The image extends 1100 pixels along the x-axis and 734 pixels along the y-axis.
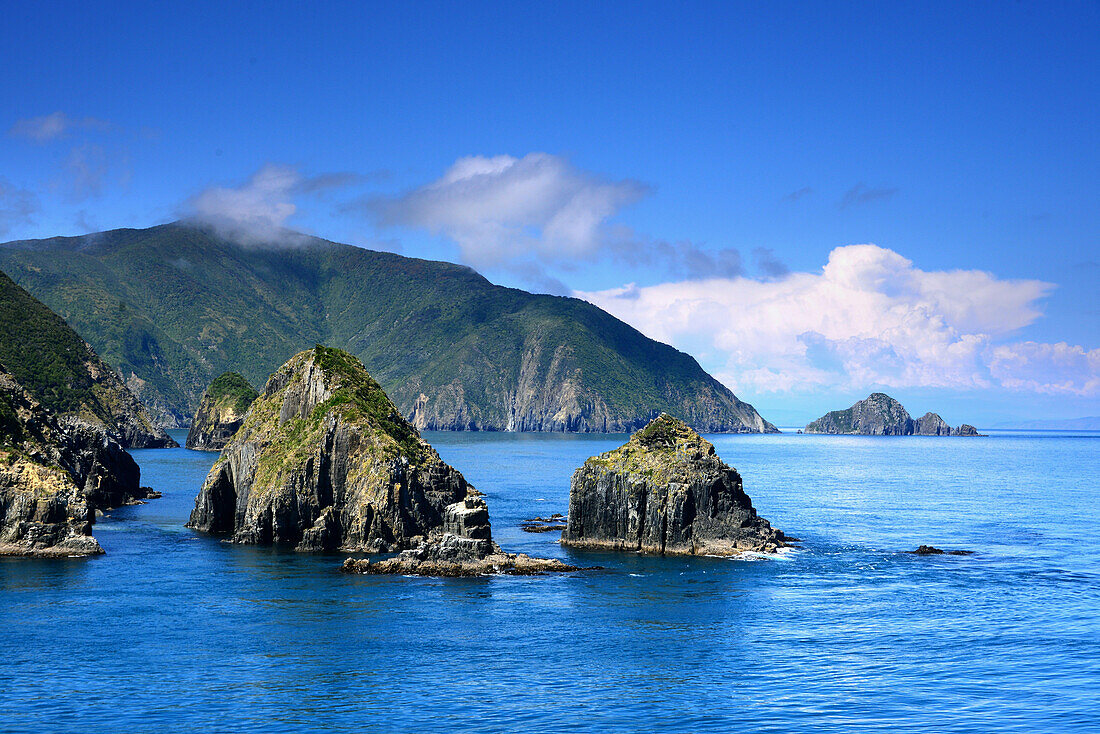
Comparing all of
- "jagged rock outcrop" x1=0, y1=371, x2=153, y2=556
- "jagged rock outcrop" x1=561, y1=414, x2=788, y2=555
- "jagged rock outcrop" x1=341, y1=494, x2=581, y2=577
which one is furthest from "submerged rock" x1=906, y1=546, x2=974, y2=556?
"jagged rock outcrop" x1=0, y1=371, x2=153, y2=556

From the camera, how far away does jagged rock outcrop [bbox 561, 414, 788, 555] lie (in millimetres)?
103812

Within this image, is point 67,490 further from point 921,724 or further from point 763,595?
point 921,724

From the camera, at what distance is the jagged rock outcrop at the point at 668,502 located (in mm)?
103812

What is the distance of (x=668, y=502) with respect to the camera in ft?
343

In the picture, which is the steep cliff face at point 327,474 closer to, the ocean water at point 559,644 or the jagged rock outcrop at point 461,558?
the jagged rock outcrop at point 461,558

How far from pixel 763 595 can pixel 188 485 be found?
447 feet

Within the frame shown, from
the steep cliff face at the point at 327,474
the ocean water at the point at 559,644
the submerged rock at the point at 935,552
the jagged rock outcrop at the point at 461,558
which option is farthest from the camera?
the submerged rock at the point at 935,552

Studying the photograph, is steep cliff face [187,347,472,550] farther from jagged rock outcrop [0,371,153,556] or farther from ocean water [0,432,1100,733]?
jagged rock outcrop [0,371,153,556]

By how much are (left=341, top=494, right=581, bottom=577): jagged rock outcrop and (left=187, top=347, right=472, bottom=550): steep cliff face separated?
505cm

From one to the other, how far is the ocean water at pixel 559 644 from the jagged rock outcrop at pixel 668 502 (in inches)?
143

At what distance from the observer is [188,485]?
188 m

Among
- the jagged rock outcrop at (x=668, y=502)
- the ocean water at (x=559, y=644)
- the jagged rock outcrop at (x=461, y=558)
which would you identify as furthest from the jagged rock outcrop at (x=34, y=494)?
the jagged rock outcrop at (x=668, y=502)

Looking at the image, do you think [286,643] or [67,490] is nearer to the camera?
[286,643]

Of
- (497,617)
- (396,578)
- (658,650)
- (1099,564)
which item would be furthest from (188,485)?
(1099,564)
